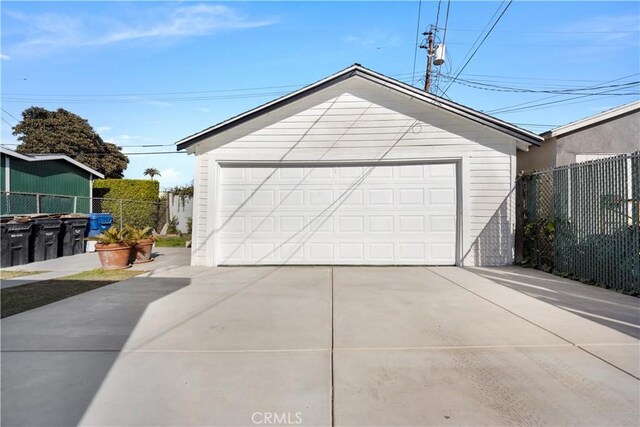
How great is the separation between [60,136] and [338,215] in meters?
32.3

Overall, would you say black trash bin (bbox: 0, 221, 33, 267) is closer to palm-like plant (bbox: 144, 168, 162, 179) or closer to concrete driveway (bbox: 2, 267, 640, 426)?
concrete driveway (bbox: 2, 267, 640, 426)

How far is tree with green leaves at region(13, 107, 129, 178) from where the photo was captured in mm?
30422

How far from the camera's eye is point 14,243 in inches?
338

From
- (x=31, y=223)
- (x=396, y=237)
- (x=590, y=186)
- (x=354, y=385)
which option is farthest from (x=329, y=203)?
(x=31, y=223)

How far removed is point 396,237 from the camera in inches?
321

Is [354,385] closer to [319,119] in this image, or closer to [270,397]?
[270,397]

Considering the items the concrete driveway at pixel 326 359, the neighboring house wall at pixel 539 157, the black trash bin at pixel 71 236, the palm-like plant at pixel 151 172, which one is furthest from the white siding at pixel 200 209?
the palm-like plant at pixel 151 172

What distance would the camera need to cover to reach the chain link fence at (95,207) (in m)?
13.0

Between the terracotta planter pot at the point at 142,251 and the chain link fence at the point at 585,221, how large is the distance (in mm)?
8988

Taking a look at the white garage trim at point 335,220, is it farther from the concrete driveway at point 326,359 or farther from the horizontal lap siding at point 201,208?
the concrete driveway at point 326,359

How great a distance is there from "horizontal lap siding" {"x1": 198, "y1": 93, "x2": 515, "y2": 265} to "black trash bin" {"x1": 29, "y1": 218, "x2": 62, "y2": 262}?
182 inches

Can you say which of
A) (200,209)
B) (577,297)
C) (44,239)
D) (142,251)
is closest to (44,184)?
(44,239)

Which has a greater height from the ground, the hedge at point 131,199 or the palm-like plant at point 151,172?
the palm-like plant at point 151,172

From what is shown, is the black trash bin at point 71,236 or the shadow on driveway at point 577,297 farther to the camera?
the black trash bin at point 71,236
